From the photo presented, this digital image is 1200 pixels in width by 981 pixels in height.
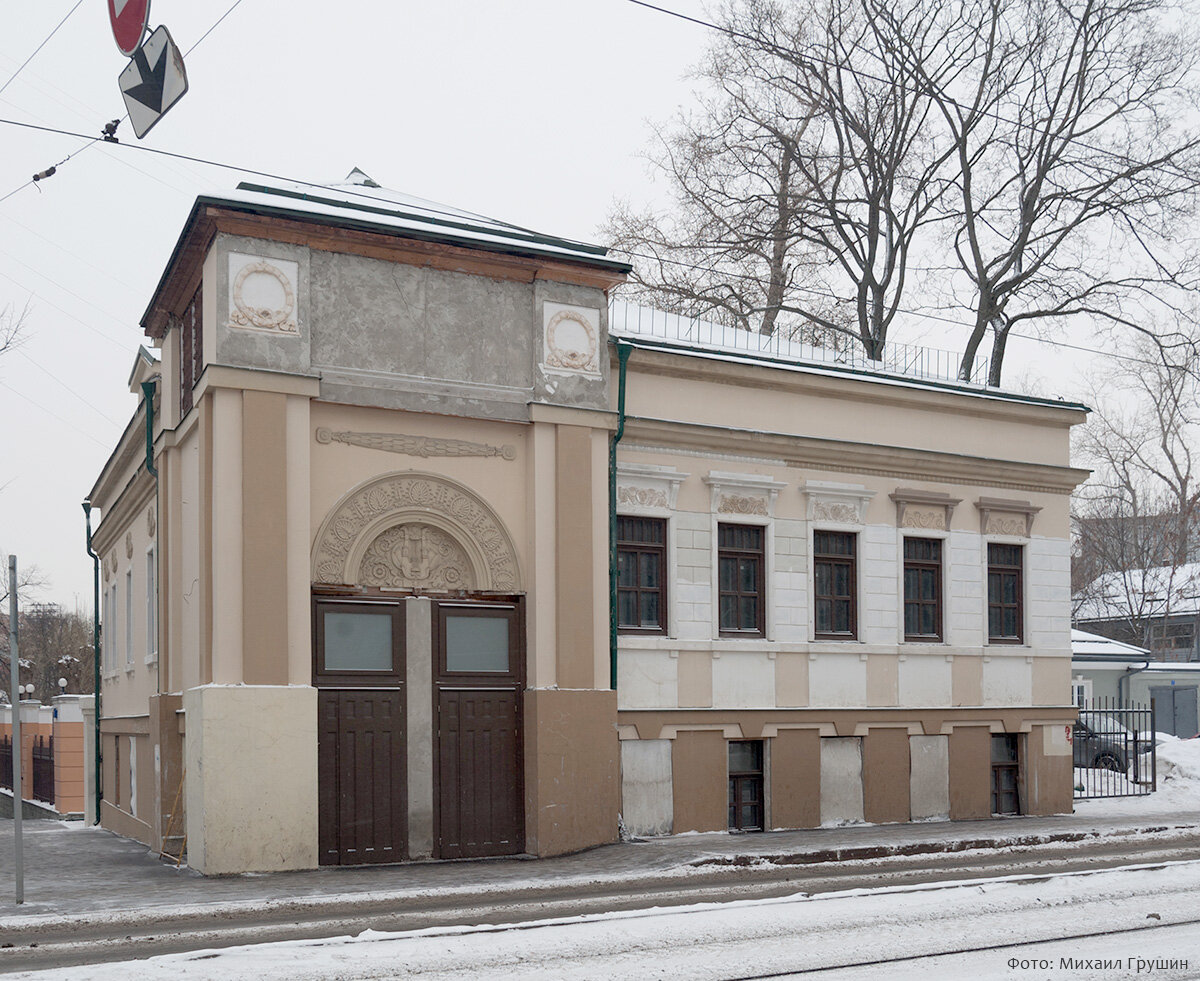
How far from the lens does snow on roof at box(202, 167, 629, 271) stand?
1518cm

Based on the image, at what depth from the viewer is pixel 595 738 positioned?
1644 cm

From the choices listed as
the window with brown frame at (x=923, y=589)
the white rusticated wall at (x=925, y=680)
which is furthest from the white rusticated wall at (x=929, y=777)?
the window with brown frame at (x=923, y=589)

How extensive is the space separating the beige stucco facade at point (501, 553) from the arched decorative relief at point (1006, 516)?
0.21 ft

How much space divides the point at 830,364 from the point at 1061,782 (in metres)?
7.68

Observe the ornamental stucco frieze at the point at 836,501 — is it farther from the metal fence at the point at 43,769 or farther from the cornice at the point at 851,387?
the metal fence at the point at 43,769

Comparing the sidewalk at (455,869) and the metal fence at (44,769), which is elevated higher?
the sidewalk at (455,869)

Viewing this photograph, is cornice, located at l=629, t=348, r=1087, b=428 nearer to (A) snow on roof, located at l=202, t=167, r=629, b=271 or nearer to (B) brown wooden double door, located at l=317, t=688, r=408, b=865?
(A) snow on roof, located at l=202, t=167, r=629, b=271

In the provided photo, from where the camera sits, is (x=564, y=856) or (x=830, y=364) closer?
(x=564, y=856)

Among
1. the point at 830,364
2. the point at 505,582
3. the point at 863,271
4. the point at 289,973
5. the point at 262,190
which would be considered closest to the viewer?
the point at 289,973

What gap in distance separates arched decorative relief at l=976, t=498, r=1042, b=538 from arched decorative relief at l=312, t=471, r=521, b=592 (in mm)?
8331

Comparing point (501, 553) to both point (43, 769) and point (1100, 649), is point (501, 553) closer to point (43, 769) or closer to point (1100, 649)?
point (43, 769)

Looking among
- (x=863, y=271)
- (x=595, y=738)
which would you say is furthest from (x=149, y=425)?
(x=863, y=271)

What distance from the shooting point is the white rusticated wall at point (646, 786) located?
17203mm

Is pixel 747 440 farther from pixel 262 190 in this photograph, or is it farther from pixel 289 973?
pixel 289 973
